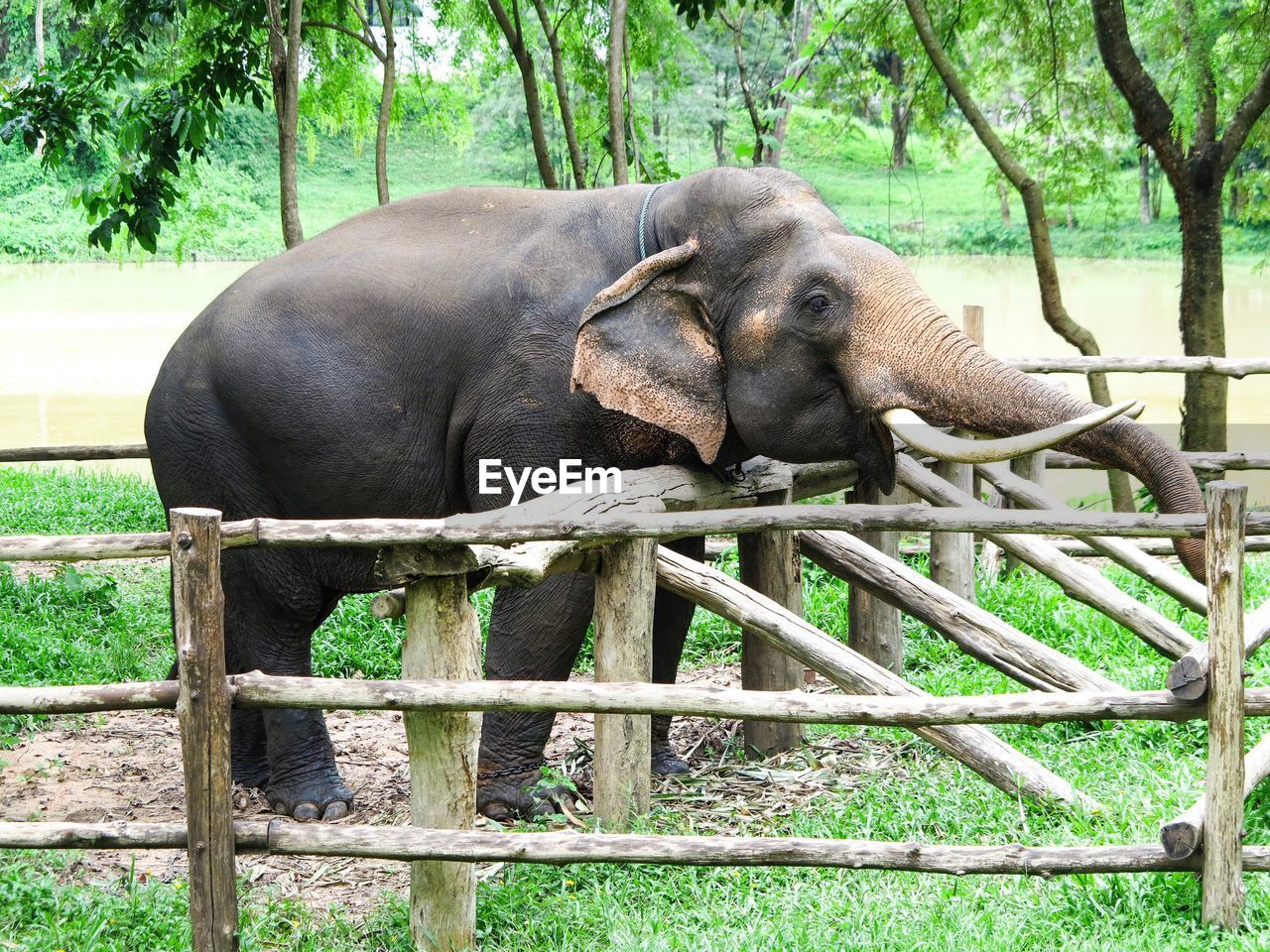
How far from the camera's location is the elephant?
14.0 feet

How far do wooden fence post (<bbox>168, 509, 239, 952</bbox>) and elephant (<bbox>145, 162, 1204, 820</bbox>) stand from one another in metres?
1.04

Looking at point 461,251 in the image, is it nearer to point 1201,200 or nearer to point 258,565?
point 258,565

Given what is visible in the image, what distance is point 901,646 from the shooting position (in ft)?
18.6

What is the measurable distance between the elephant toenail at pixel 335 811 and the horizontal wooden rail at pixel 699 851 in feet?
4.45

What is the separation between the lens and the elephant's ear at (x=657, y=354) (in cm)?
425

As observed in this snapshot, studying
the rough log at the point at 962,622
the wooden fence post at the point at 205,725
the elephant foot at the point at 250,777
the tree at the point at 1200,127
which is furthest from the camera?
the tree at the point at 1200,127

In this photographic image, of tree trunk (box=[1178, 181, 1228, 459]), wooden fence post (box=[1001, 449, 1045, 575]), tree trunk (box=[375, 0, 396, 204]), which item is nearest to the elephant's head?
wooden fence post (box=[1001, 449, 1045, 575])

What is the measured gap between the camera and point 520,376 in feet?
14.4

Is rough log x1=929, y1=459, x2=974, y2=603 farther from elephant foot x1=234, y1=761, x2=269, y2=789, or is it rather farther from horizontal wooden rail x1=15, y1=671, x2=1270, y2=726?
elephant foot x1=234, y1=761, x2=269, y2=789

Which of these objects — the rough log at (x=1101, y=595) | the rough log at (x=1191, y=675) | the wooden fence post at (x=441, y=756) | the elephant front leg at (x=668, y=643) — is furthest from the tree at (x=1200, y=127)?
the wooden fence post at (x=441, y=756)

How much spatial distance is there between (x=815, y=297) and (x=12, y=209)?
29414mm

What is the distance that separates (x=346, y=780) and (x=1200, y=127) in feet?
23.5

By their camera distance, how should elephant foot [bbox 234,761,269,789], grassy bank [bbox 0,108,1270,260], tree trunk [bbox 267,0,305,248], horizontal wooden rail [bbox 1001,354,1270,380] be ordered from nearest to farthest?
1. elephant foot [bbox 234,761,269,789]
2. horizontal wooden rail [bbox 1001,354,1270,380]
3. tree trunk [bbox 267,0,305,248]
4. grassy bank [bbox 0,108,1270,260]

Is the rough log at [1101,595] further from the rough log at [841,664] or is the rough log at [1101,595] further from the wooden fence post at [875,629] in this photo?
the rough log at [841,664]
